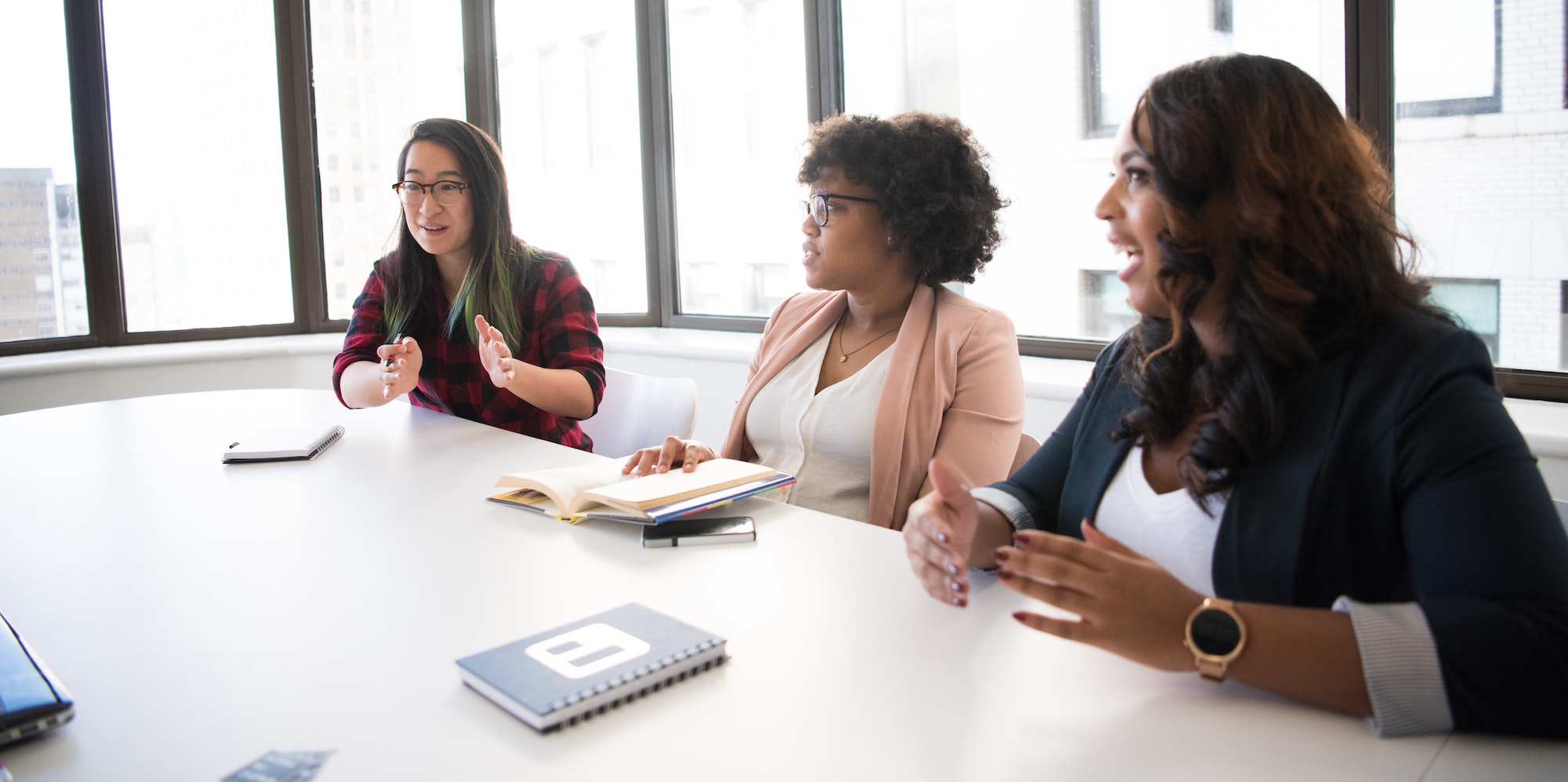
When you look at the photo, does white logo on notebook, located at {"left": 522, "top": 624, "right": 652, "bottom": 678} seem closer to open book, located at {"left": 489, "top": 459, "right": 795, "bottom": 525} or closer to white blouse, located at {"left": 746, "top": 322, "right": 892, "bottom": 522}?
open book, located at {"left": 489, "top": 459, "right": 795, "bottom": 525}

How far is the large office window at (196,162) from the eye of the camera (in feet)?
13.1

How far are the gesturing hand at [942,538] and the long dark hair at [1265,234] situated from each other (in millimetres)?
256

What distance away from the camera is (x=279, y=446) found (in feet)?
6.44

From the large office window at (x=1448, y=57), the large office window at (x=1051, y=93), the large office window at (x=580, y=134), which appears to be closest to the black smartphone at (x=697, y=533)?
the large office window at (x=1051, y=93)

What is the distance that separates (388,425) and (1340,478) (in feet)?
6.41

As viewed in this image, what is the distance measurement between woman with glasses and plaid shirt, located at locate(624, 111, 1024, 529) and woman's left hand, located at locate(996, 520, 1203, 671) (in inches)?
32.8

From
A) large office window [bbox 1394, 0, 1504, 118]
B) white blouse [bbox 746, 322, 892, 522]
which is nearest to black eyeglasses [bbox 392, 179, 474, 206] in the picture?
white blouse [bbox 746, 322, 892, 522]

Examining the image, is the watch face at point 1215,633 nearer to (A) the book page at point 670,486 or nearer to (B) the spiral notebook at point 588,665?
(B) the spiral notebook at point 588,665

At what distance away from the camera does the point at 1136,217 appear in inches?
46.2

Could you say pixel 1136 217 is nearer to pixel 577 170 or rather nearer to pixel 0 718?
pixel 0 718

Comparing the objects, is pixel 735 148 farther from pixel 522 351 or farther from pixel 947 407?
pixel 947 407

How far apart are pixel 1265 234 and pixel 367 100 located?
14.0ft

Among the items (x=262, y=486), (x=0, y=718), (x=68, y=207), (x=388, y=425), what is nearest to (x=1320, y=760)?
(x=0, y=718)

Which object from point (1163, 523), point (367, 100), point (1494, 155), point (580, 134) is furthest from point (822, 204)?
point (367, 100)
